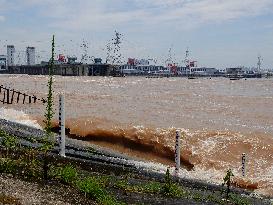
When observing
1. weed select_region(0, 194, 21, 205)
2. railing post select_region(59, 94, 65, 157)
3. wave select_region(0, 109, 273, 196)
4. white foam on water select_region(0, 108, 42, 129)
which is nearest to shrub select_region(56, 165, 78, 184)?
weed select_region(0, 194, 21, 205)

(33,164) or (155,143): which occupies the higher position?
(33,164)

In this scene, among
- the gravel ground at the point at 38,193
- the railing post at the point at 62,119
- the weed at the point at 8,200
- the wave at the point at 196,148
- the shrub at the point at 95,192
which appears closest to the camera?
the weed at the point at 8,200

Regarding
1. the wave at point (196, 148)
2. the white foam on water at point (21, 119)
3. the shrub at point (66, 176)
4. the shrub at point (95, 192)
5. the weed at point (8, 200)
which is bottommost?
the wave at point (196, 148)

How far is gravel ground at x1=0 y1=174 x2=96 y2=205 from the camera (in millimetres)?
6664

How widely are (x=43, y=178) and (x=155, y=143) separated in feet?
57.1

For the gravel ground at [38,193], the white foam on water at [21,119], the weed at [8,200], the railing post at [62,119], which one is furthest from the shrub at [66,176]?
the white foam on water at [21,119]

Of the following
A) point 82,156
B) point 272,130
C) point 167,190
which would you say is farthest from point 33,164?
point 272,130

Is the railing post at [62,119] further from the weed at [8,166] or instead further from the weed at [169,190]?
the weed at [169,190]

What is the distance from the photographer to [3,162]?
8516mm

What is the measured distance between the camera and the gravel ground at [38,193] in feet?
21.9

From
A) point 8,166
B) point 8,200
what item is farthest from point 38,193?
point 8,166

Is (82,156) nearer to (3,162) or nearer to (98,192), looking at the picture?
(3,162)

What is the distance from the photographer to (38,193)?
278 inches

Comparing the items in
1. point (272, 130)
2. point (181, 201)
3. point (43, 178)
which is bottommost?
point (272, 130)
